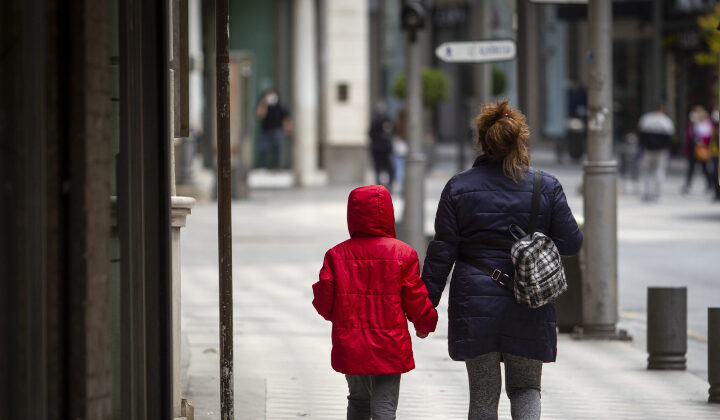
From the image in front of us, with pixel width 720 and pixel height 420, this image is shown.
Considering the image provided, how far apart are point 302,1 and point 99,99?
2503cm

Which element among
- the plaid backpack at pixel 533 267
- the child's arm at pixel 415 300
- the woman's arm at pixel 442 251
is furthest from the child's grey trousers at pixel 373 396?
the plaid backpack at pixel 533 267

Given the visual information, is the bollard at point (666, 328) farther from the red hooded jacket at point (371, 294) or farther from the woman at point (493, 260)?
the red hooded jacket at point (371, 294)

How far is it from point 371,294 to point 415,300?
0.60ft

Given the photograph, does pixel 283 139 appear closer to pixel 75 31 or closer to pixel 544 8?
pixel 544 8

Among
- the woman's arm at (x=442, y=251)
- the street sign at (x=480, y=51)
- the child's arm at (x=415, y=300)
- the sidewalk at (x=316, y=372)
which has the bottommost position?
the sidewalk at (x=316, y=372)

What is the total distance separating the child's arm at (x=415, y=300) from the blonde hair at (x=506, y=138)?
0.54 meters

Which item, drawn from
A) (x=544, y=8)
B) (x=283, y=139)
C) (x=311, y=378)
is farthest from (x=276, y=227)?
(x=544, y=8)

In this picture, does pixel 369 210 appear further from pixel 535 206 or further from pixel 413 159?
pixel 413 159

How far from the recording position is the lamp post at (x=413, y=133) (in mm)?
14078

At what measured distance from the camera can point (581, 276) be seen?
10219 mm

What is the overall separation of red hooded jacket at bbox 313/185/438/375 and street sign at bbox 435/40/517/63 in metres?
8.08

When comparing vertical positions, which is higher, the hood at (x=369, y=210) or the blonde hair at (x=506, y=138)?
the blonde hair at (x=506, y=138)

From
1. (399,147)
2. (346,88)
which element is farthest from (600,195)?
(346,88)

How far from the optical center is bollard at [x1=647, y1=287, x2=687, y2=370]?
28.8 ft
